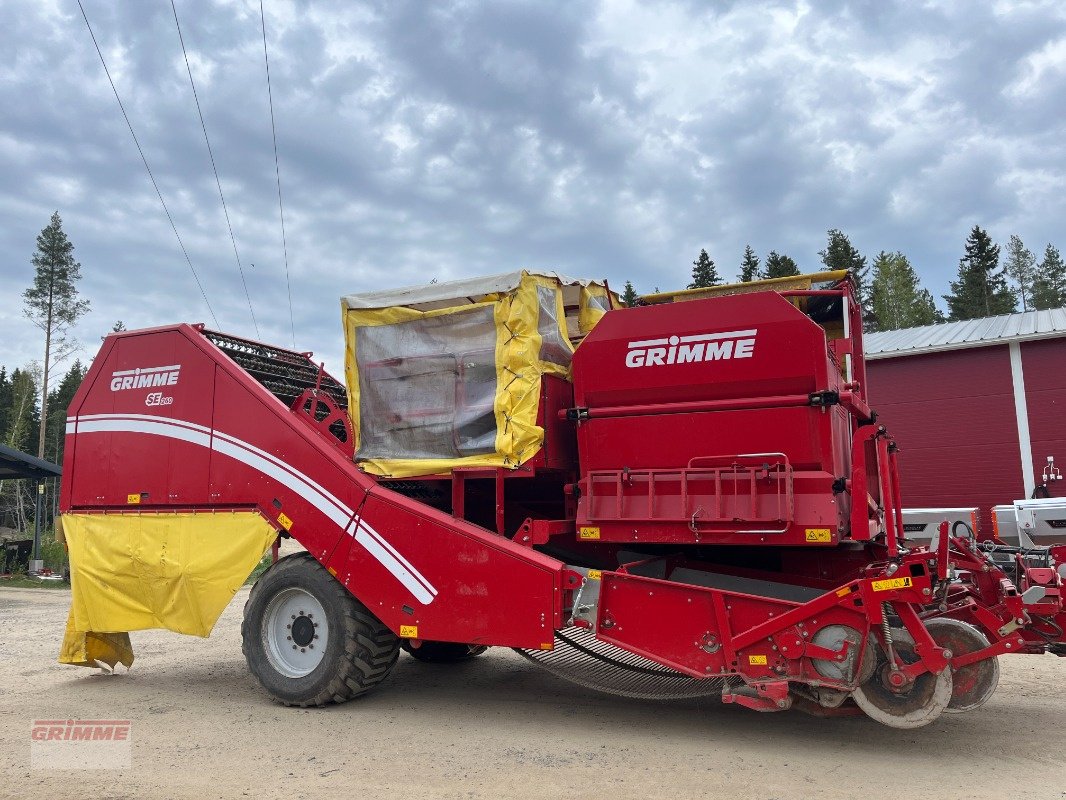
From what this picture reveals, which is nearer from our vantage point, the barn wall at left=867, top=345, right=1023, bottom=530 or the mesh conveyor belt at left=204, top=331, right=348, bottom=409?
the mesh conveyor belt at left=204, top=331, right=348, bottom=409

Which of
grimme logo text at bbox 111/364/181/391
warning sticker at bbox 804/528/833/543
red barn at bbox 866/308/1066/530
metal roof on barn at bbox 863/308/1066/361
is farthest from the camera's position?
metal roof on barn at bbox 863/308/1066/361

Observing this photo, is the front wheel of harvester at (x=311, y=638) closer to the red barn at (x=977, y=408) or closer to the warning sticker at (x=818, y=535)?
the warning sticker at (x=818, y=535)

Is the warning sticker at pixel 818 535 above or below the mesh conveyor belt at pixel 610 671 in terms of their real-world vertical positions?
above

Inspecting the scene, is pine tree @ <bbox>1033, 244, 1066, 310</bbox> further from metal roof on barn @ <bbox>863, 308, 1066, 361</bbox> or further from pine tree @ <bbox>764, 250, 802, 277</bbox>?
metal roof on barn @ <bbox>863, 308, 1066, 361</bbox>

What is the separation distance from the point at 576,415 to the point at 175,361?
376cm

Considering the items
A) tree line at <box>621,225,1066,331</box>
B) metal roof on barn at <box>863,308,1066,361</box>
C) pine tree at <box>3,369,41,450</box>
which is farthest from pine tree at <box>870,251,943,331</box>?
pine tree at <box>3,369,41,450</box>

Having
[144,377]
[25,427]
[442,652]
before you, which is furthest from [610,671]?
[25,427]

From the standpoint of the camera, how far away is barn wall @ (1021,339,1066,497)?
15.8 m

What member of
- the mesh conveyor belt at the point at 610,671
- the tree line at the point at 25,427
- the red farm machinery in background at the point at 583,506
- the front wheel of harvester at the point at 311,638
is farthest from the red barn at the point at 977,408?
the tree line at the point at 25,427

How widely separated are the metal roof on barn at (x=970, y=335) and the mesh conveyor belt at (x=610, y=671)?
13047 mm

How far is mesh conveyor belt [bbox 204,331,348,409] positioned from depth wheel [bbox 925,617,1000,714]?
16.7 feet

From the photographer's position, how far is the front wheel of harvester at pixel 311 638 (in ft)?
20.2

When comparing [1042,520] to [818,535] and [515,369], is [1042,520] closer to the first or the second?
[818,535]

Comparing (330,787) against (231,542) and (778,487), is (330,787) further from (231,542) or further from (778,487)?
(778,487)
